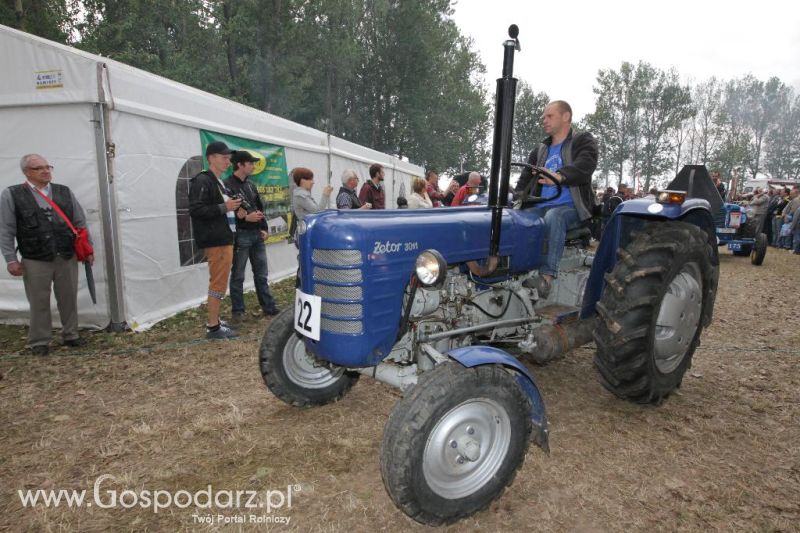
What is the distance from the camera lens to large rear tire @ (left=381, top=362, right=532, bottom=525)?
→ 1935mm

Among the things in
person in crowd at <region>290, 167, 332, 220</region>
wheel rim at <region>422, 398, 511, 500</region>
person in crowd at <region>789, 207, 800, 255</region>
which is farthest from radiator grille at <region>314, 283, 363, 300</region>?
person in crowd at <region>789, 207, 800, 255</region>

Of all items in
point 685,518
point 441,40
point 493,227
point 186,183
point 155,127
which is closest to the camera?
point 685,518

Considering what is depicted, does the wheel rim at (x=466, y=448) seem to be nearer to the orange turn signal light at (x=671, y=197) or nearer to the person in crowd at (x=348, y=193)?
the orange turn signal light at (x=671, y=197)

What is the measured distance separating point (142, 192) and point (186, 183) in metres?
0.82

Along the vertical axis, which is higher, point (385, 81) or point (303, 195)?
point (385, 81)

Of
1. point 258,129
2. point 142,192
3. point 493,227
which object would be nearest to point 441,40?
point 258,129

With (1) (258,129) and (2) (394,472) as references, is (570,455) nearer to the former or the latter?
(2) (394,472)

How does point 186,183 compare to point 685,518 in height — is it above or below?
above

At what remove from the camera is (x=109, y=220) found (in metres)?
4.69

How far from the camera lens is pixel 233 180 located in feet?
16.5

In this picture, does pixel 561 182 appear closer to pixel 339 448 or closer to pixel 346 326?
pixel 346 326

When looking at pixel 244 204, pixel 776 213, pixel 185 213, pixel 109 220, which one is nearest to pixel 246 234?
pixel 244 204

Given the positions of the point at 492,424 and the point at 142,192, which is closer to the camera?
the point at 492,424

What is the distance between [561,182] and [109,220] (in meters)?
4.39
